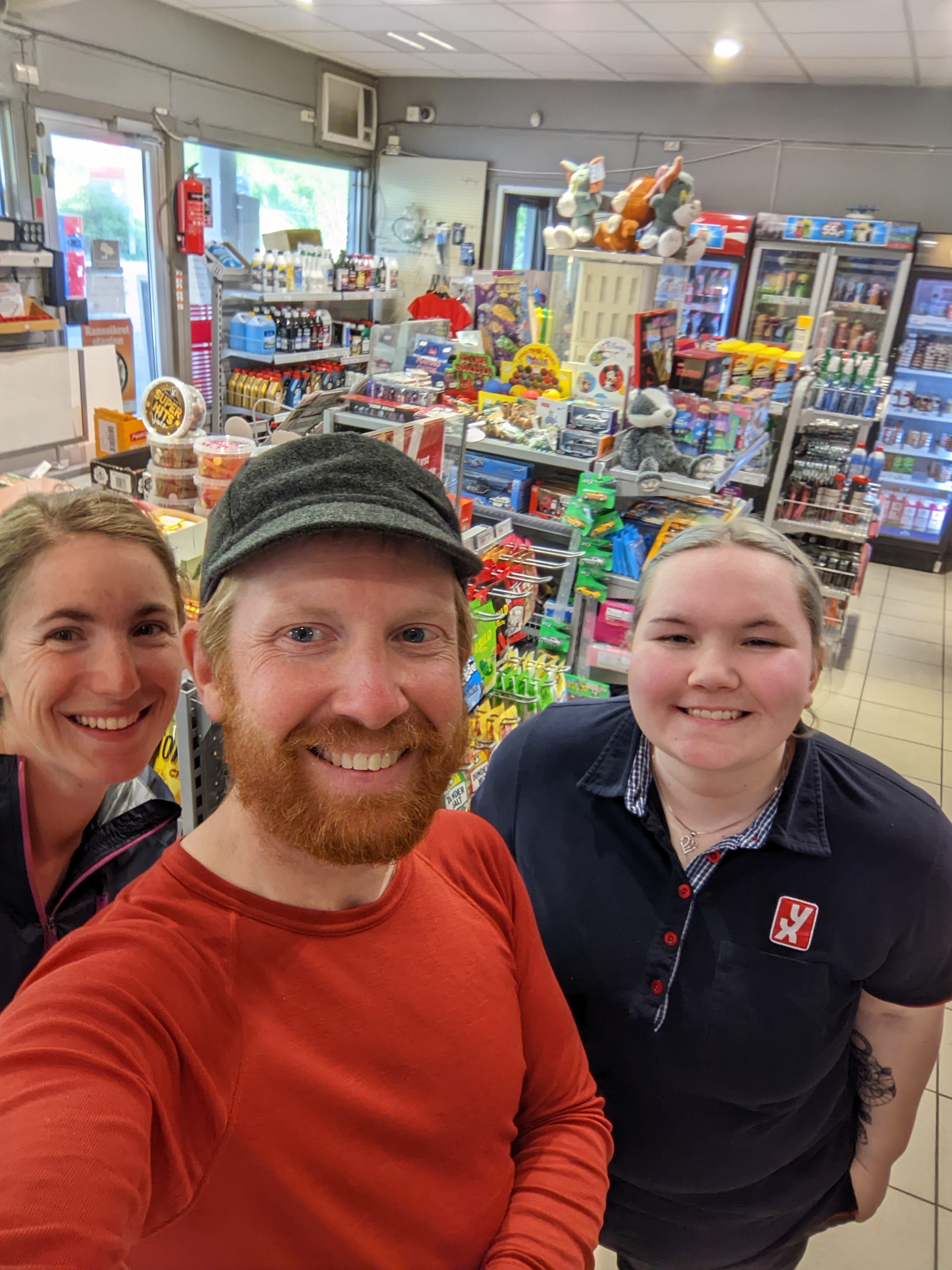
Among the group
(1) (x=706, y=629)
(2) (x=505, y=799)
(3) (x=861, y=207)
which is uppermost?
(3) (x=861, y=207)

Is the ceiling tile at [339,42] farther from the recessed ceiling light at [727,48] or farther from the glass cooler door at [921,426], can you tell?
the glass cooler door at [921,426]

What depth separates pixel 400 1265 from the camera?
839 millimetres

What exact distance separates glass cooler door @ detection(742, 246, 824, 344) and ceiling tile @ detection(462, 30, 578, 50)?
2449 millimetres

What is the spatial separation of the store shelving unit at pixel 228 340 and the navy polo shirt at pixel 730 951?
6594 mm

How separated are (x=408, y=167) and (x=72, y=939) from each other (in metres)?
10.1

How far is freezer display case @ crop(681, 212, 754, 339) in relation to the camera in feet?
25.2

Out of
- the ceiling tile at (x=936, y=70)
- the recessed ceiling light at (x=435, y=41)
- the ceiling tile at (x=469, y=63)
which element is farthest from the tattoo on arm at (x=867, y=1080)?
the ceiling tile at (x=469, y=63)

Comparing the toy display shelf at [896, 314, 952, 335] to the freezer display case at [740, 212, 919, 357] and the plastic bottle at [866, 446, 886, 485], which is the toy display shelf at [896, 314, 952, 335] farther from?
the plastic bottle at [866, 446, 886, 485]

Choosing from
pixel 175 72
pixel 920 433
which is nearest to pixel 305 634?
pixel 175 72

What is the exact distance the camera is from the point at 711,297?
8.10 m

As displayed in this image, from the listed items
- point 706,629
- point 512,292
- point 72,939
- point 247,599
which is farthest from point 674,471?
point 72,939

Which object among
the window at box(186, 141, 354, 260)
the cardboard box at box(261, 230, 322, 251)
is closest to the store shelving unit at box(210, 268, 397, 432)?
the cardboard box at box(261, 230, 322, 251)

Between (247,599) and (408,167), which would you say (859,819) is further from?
(408,167)

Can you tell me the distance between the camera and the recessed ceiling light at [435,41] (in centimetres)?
679
